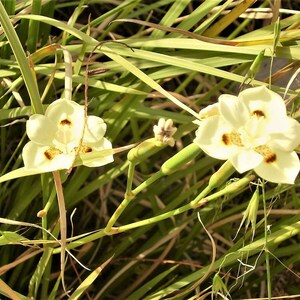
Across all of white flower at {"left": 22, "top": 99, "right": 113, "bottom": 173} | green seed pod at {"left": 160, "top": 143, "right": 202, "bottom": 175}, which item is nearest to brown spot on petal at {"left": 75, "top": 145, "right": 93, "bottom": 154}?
white flower at {"left": 22, "top": 99, "right": 113, "bottom": 173}

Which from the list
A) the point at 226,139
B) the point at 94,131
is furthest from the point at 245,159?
the point at 94,131

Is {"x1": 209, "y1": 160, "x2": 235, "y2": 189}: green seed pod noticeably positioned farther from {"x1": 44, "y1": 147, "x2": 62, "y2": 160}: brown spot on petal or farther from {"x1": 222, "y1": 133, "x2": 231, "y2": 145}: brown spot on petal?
{"x1": 44, "y1": 147, "x2": 62, "y2": 160}: brown spot on petal

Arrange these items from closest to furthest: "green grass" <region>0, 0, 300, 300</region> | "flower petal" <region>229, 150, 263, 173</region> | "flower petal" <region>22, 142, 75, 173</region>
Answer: "flower petal" <region>229, 150, 263, 173</region>, "flower petal" <region>22, 142, 75, 173</region>, "green grass" <region>0, 0, 300, 300</region>

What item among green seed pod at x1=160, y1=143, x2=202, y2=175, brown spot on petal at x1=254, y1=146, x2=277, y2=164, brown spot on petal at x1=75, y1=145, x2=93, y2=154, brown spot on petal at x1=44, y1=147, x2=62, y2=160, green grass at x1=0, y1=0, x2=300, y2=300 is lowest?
green grass at x1=0, y1=0, x2=300, y2=300

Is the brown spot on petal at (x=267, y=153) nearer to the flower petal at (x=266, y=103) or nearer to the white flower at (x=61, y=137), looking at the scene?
the flower petal at (x=266, y=103)

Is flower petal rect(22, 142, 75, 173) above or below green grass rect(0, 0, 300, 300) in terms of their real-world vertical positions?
above

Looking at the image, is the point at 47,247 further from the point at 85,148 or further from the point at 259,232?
the point at 259,232

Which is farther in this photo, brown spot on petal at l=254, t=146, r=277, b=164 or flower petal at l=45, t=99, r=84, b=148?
flower petal at l=45, t=99, r=84, b=148
